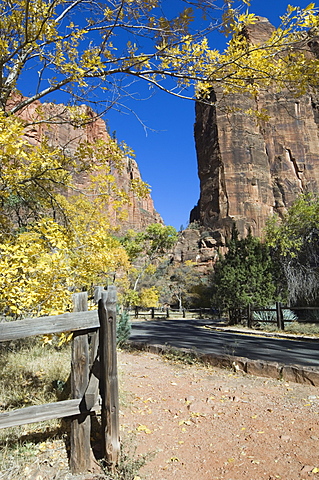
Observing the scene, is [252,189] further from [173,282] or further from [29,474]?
[29,474]

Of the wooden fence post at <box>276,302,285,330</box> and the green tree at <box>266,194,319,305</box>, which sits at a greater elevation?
the green tree at <box>266,194,319,305</box>

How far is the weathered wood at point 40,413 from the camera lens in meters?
2.68

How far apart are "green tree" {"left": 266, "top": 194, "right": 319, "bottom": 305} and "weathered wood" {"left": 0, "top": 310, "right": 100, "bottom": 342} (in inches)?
747

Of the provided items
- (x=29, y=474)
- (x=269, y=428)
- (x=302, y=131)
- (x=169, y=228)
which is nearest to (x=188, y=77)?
(x=269, y=428)

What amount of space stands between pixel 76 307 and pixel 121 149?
3504 mm

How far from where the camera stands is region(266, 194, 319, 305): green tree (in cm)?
1980

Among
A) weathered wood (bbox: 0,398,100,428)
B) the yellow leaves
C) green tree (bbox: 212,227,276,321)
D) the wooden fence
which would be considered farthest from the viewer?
green tree (bbox: 212,227,276,321)

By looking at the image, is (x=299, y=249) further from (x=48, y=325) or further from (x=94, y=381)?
(x=48, y=325)

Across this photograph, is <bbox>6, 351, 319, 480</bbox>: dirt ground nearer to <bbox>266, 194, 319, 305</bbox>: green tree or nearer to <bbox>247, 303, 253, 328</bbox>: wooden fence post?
<bbox>247, 303, 253, 328</bbox>: wooden fence post

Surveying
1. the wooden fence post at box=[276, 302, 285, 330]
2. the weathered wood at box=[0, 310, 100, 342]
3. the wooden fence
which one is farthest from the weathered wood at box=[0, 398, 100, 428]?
the wooden fence post at box=[276, 302, 285, 330]

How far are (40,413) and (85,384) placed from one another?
1.47ft

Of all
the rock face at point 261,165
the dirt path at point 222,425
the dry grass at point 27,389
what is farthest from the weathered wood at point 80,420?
the rock face at point 261,165

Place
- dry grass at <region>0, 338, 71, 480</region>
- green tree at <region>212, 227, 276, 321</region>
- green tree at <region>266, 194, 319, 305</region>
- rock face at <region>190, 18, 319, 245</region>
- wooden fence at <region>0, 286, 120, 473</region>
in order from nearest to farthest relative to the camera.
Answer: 1. wooden fence at <region>0, 286, 120, 473</region>
2. dry grass at <region>0, 338, 71, 480</region>
3. green tree at <region>212, 227, 276, 321</region>
4. green tree at <region>266, 194, 319, 305</region>
5. rock face at <region>190, 18, 319, 245</region>

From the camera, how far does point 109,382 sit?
3020 mm
